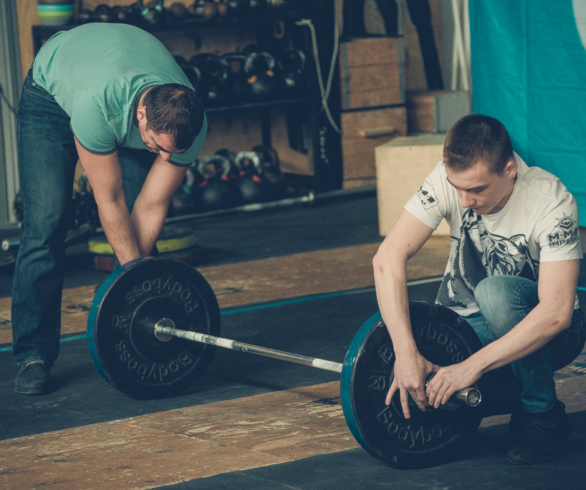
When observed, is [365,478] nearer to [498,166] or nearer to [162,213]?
[498,166]

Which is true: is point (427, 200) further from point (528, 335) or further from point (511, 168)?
point (528, 335)

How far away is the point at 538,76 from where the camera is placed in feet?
10.7

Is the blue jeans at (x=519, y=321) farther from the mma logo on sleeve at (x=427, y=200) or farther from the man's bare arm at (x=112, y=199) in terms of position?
the man's bare arm at (x=112, y=199)

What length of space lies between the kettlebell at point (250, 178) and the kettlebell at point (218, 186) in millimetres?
52

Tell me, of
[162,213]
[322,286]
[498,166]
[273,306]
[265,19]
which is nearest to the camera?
[498,166]

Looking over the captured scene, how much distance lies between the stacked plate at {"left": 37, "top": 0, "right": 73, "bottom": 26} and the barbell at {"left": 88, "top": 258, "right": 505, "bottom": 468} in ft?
9.51

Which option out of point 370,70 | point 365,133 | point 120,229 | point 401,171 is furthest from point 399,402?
point 370,70

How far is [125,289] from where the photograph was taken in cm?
209

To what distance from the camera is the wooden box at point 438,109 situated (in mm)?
5391

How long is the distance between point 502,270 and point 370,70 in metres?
3.82

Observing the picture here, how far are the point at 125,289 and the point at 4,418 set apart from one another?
0.39m

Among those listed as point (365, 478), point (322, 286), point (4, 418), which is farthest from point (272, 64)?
point (365, 478)

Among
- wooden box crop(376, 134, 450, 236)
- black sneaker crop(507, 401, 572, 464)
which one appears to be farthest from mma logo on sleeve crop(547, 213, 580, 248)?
wooden box crop(376, 134, 450, 236)

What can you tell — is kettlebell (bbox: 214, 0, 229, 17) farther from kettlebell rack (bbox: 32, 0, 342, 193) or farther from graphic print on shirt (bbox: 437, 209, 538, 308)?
graphic print on shirt (bbox: 437, 209, 538, 308)
